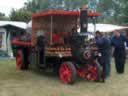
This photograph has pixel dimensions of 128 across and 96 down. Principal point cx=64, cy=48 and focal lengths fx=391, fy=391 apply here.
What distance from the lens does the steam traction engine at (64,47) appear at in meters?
12.3

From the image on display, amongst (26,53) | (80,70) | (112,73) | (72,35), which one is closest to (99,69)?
(80,70)

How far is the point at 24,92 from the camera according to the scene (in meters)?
10.6

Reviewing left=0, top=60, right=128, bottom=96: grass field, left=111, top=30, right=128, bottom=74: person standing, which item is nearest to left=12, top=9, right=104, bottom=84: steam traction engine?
left=0, top=60, right=128, bottom=96: grass field

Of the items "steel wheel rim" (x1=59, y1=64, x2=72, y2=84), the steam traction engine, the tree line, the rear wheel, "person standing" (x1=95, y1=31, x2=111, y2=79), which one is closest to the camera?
the rear wheel

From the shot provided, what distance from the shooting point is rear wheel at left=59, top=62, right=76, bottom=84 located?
11805 millimetres

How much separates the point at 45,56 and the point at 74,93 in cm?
259

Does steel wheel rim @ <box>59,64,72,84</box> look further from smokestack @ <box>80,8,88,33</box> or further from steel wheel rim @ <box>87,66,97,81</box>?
smokestack @ <box>80,8,88,33</box>

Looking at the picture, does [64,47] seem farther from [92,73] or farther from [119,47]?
[119,47]

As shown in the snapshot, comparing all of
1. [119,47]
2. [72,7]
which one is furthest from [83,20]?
[72,7]

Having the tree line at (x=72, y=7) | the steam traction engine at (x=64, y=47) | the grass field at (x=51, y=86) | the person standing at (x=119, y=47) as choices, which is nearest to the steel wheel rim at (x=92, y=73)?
the steam traction engine at (x=64, y=47)

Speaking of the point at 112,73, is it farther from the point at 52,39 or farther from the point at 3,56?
the point at 3,56

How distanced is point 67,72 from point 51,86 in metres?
0.75

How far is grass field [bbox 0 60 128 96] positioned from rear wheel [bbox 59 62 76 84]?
0.18m

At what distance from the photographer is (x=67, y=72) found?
12.1m
